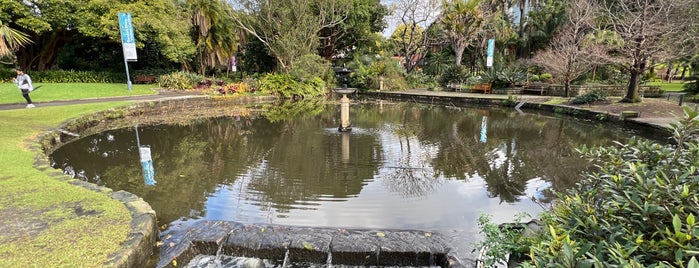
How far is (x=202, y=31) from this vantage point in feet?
81.5

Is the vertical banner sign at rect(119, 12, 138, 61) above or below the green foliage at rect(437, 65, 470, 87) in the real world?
above

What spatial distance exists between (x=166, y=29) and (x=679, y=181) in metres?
22.9

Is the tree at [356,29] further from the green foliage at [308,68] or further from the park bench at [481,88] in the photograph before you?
the park bench at [481,88]

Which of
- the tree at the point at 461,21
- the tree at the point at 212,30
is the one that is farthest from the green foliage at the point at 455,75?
the tree at the point at 212,30

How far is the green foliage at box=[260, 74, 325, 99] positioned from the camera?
852 inches

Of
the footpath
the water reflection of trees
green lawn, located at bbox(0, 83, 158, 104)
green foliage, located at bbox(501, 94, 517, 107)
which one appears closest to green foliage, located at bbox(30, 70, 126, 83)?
green lawn, located at bbox(0, 83, 158, 104)

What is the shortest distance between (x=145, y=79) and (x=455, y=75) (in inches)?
826

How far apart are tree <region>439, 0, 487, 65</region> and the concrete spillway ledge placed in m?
24.3

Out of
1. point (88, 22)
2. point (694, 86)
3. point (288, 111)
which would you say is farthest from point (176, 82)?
point (694, 86)

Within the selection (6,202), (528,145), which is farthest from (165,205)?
(528,145)

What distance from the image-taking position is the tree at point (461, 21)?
25.1 meters

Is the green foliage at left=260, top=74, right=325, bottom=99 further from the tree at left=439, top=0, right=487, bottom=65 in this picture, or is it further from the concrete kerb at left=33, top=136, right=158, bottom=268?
the concrete kerb at left=33, top=136, right=158, bottom=268

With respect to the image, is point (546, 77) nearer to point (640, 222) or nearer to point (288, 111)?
point (288, 111)

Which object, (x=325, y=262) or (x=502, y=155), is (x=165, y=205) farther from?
(x=502, y=155)
